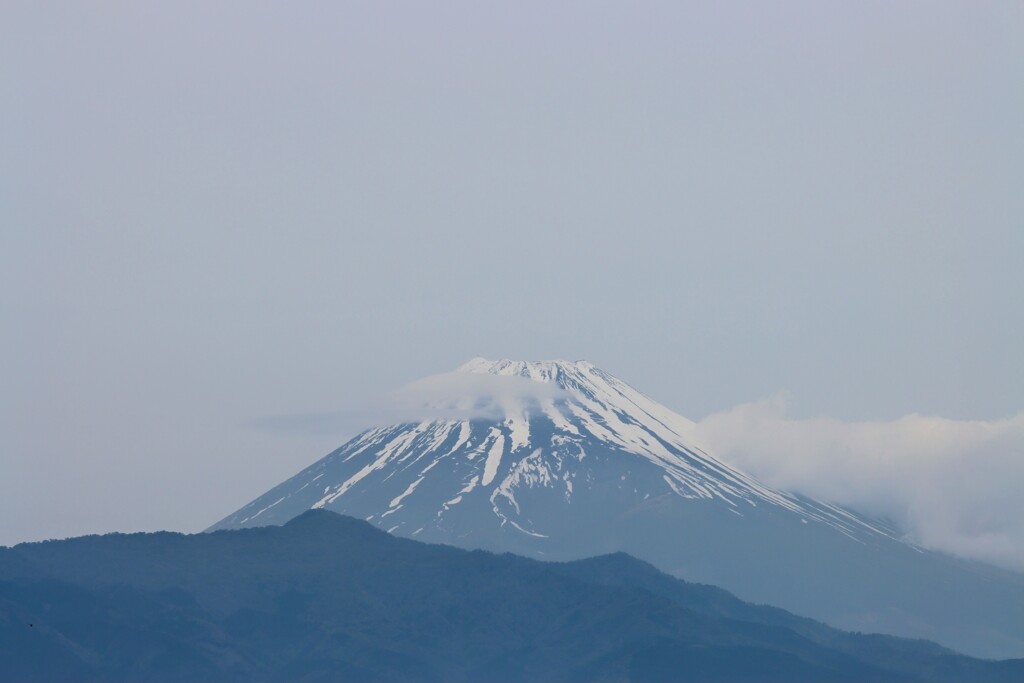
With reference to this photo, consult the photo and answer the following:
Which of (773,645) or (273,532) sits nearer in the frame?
(773,645)

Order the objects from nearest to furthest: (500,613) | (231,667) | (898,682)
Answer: (231,667), (898,682), (500,613)

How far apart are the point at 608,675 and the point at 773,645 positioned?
2233 cm

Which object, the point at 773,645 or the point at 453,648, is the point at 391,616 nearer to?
the point at 453,648

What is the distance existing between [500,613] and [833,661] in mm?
34246

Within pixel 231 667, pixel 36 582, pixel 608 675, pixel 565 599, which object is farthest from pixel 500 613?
pixel 36 582

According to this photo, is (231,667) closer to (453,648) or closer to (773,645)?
(453,648)

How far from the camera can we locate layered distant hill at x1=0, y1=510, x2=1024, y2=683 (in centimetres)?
16600

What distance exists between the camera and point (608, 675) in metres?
171

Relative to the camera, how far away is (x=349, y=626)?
179500 millimetres

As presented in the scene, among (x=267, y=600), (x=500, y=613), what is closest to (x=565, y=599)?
(x=500, y=613)

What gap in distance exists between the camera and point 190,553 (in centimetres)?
19038

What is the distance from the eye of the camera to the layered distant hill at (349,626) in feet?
545

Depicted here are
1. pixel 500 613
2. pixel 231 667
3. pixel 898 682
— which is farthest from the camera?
pixel 500 613

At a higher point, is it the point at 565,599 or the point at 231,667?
the point at 565,599
